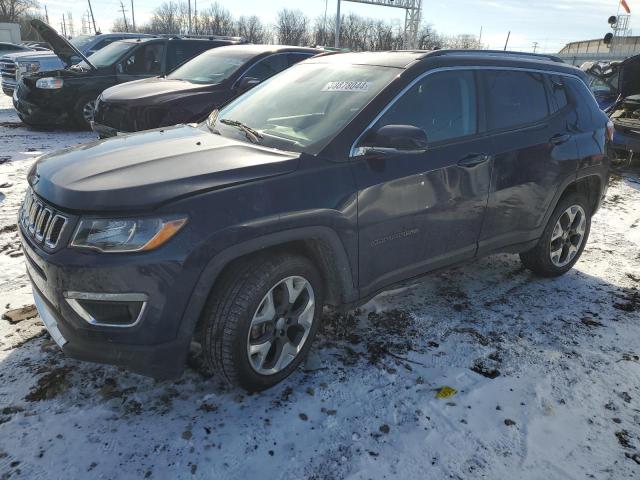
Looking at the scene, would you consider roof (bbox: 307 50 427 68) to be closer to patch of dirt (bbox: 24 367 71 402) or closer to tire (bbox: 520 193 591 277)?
tire (bbox: 520 193 591 277)

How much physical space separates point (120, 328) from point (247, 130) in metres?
1.42

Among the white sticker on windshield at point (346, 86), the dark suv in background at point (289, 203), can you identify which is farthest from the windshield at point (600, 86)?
the white sticker on windshield at point (346, 86)

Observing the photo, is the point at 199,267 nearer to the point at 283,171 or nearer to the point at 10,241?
the point at 283,171

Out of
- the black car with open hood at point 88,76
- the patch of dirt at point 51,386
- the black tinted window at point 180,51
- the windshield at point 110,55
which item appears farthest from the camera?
the windshield at point 110,55

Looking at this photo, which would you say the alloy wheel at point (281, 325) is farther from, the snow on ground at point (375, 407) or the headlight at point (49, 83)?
the headlight at point (49, 83)

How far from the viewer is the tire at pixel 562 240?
3.99 m

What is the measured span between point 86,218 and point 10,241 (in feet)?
9.14

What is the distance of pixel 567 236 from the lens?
4.20 m

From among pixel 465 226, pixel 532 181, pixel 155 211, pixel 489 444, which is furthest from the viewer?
pixel 532 181

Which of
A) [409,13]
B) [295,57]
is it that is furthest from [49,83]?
[409,13]

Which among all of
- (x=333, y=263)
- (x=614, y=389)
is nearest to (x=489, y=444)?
(x=614, y=389)

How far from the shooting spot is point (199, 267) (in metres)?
2.14

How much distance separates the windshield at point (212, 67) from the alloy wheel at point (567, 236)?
4.78 meters

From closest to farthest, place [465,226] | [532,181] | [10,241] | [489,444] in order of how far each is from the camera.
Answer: [489,444]
[465,226]
[532,181]
[10,241]
